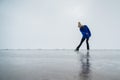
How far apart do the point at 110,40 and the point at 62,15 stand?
222 cm

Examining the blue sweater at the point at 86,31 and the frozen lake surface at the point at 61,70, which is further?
the blue sweater at the point at 86,31

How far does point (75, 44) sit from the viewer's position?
985cm

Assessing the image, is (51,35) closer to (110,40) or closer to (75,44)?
(75,44)

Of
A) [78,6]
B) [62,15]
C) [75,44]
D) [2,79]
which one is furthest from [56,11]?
[2,79]

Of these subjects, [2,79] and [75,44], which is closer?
[2,79]

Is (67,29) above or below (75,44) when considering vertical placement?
above

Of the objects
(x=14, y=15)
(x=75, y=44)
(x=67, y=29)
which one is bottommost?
(x=75, y=44)

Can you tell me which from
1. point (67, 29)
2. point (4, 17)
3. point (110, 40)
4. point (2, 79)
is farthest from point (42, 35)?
point (2, 79)

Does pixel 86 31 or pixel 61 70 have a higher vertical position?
pixel 61 70

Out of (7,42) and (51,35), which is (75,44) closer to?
(51,35)

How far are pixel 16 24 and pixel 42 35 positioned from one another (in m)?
1.20

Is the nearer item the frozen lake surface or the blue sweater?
the frozen lake surface

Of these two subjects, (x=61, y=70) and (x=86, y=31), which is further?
(x=86, y=31)

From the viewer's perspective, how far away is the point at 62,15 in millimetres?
10086
